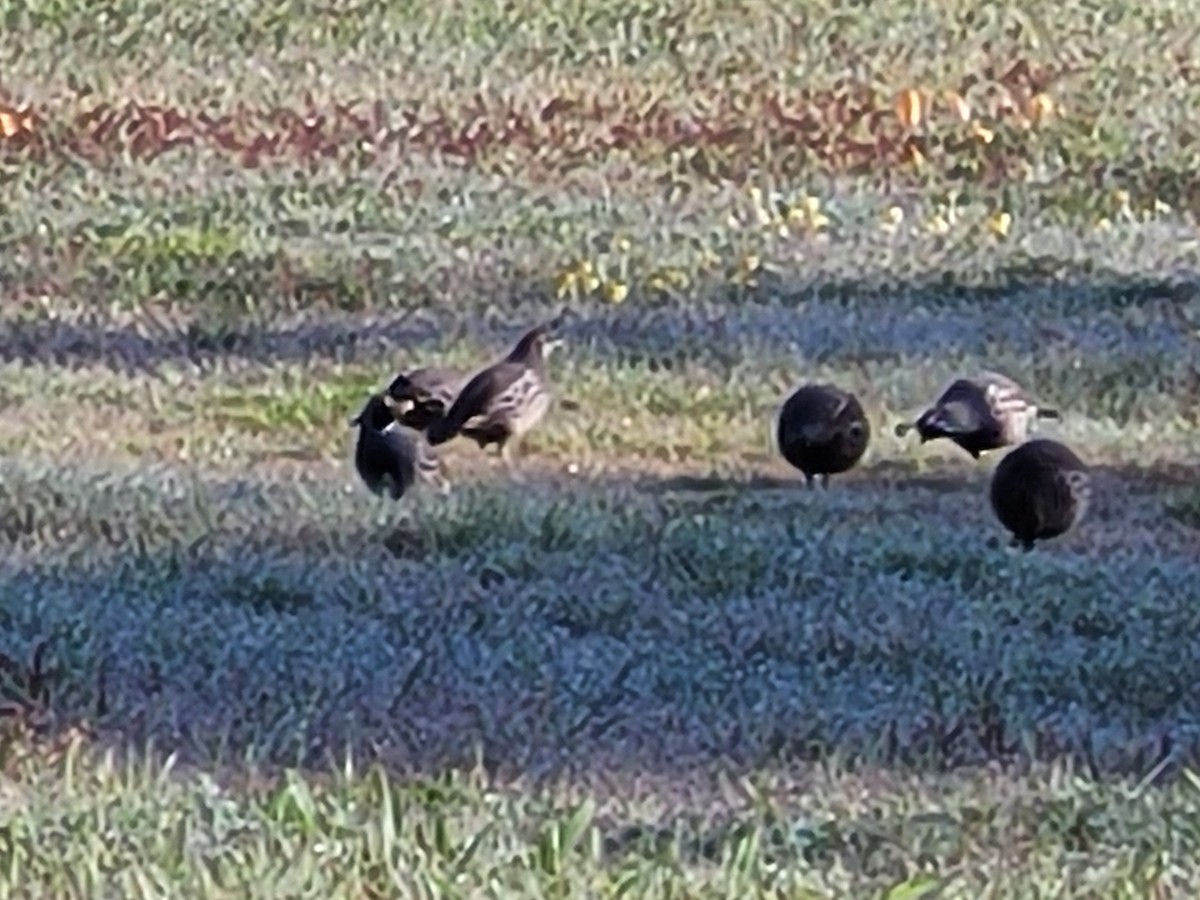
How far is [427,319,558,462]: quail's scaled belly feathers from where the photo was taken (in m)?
12.2

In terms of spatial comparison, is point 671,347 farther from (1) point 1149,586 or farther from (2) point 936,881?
(2) point 936,881

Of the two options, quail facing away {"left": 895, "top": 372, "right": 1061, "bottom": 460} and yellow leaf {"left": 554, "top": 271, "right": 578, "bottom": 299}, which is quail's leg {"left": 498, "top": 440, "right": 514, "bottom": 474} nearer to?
quail facing away {"left": 895, "top": 372, "right": 1061, "bottom": 460}

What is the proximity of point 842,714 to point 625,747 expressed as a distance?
60 centimetres

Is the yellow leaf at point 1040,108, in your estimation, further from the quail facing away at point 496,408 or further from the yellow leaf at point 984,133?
the quail facing away at point 496,408

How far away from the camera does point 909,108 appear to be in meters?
22.3

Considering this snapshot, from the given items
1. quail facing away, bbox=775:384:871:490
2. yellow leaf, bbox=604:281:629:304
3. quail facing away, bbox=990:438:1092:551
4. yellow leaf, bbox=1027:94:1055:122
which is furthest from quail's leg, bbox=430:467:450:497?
yellow leaf, bbox=1027:94:1055:122

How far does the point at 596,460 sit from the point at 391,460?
1239 millimetres

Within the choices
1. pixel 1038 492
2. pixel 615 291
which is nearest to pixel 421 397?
pixel 1038 492

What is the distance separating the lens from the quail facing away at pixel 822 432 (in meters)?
11.9

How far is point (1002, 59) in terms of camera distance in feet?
77.8

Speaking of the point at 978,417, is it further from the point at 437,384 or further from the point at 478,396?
the point at 437,384

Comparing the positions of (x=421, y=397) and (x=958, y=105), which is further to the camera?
(x=958, y=105)

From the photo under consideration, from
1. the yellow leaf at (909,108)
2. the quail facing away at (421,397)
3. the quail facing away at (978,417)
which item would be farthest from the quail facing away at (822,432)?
the yellow leaf at (909,108)

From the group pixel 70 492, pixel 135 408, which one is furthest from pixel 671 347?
pixel 70 492
